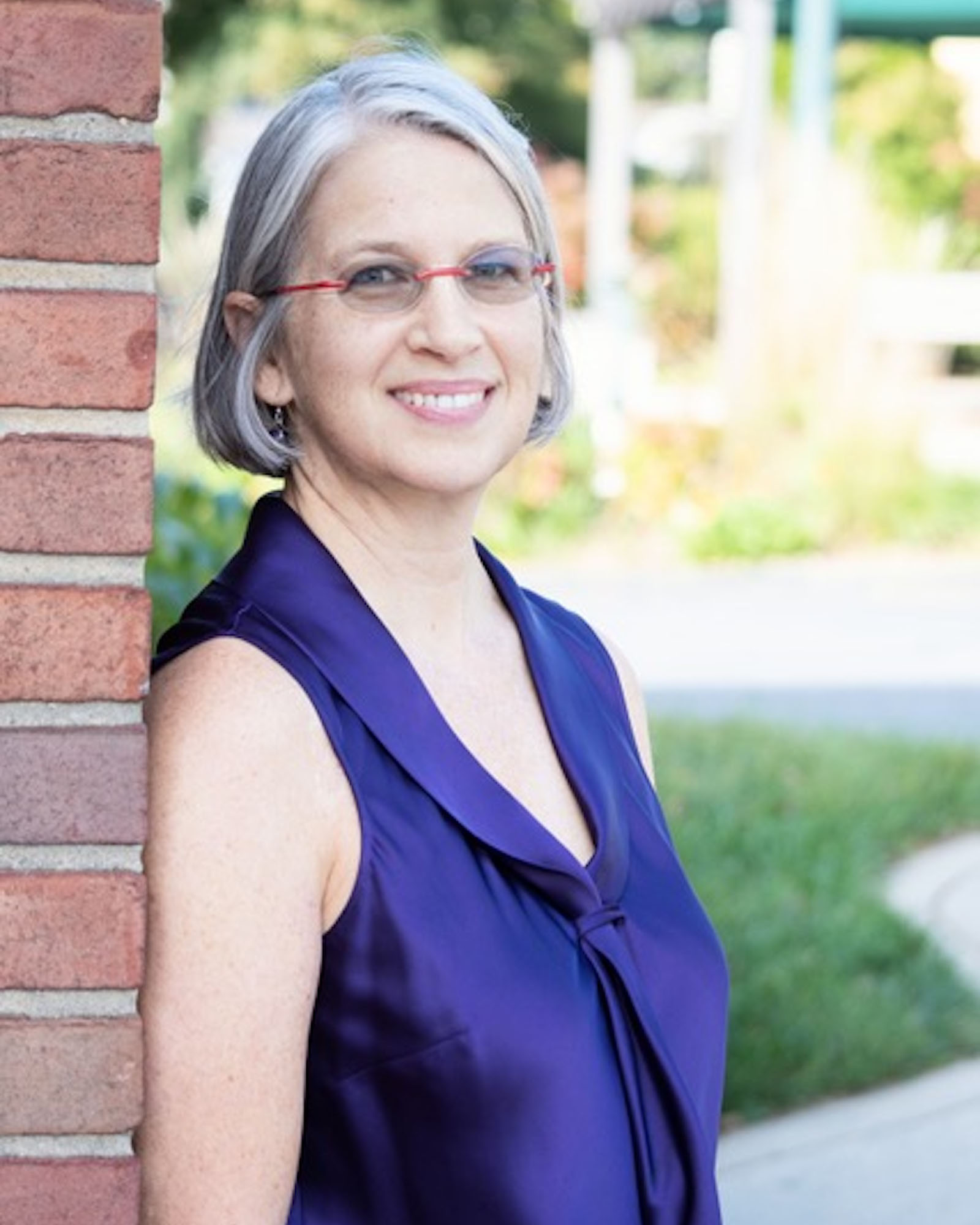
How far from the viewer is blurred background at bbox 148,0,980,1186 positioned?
5090 millimetres

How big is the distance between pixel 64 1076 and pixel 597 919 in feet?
1.69

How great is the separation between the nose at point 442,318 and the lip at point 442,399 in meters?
0.03

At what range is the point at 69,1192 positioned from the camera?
183 cm

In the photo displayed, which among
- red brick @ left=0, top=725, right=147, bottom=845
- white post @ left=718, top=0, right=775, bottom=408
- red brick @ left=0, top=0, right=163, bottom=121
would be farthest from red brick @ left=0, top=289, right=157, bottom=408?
white post @ left=718, top=0, right=775, bottom=408

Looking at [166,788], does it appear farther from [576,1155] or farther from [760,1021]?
[760,1021]

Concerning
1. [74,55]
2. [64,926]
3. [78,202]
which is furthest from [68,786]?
[74,55]

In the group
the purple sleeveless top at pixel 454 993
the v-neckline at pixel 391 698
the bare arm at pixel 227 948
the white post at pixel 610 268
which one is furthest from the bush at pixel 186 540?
the white post at pixel 610 268

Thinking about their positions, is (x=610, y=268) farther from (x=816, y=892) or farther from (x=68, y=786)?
(x=68, y=786)

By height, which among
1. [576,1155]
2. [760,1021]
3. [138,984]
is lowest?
[760,1021]

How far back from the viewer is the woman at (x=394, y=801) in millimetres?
1909

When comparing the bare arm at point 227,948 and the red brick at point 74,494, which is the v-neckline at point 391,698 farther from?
the red brick at point 74,494

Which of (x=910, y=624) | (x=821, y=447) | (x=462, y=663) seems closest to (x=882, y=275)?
(x=821, y=447)

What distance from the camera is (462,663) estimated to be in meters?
2.28

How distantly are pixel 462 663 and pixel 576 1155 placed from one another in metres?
0.46
